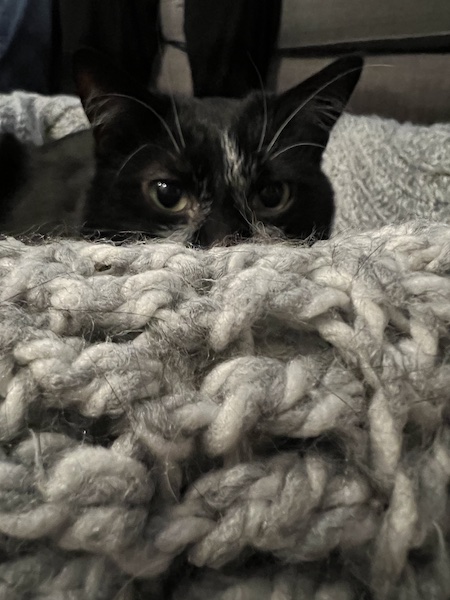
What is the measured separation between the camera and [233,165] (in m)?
0.71

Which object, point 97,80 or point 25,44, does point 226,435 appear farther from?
point 25,44

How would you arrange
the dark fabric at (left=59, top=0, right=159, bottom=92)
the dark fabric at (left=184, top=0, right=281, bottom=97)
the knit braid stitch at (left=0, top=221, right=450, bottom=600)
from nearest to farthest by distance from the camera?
the knit braid stitch at (left=0, top=221, right=450, bottom=600) < the dark fabric at (left=184, top=0, right=281, bottom=97) < the dark fabric at (left=59, top=0, right=159, bottom=92)

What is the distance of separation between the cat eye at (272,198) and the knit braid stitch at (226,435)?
0.42m

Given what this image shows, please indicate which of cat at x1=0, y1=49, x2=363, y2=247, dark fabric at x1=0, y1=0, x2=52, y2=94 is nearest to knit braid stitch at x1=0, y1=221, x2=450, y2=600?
cat at x1=0, y1=49, x2=363, y2=247

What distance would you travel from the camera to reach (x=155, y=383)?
0.30m

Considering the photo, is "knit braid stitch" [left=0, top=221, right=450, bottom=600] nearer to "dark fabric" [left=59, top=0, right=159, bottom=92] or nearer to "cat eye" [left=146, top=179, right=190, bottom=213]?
"cat eye" [left=146, top=179, right=190, bottom=213]

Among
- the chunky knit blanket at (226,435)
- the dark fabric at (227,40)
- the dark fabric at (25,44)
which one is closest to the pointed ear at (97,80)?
the chunky knit blanket at (226,435)

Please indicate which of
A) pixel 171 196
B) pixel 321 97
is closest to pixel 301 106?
pixel 321 97

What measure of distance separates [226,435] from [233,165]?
496 millimetres

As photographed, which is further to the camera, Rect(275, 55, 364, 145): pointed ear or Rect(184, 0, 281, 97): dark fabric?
Rect(184, 0, 281, 97): dark fabric

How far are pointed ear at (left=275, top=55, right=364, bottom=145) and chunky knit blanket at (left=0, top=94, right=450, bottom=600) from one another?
49 centimetres

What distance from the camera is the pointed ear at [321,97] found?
2.43 feet

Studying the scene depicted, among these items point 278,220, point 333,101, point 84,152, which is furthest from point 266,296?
point 84,152

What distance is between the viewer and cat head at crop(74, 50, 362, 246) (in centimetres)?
70
